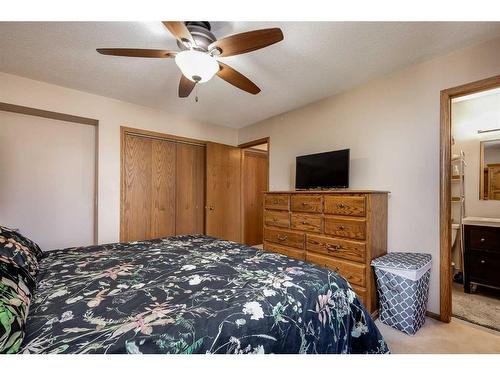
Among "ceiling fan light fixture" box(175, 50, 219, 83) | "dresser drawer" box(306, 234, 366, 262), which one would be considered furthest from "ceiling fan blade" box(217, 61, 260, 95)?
"dresser drawer" box(306, 234, 366, 262)

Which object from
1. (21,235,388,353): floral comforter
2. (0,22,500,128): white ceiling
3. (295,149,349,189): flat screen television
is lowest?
(21,235,388,353): floral comforter

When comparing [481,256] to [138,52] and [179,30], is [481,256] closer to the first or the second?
[179,30]

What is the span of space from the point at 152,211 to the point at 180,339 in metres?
2.87

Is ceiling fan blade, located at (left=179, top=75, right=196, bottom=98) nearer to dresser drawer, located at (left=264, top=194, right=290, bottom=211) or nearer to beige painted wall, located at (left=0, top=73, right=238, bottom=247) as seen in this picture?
beige painted wall, located at (left=0, top=73, right=238, bottom=247)

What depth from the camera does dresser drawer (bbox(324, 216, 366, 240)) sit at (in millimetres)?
2020

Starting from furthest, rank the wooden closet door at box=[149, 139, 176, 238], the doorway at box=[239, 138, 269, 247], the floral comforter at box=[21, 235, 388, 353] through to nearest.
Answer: the doorway at box=[239, 138, 269, 247] < the wooden closet door at box=[149, 139, 176, 238] < the floral comforter at box=[21, 235, 388, 353]

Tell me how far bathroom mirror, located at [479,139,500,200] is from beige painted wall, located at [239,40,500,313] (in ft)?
5.23

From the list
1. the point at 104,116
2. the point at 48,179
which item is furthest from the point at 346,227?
the point at 48,179

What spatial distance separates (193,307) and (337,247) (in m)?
1.70

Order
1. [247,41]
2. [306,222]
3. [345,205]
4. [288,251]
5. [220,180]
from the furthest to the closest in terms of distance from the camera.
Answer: [220,180], [288,251], [306,222], [345,205], [247,41]

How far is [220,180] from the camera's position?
3920 mm

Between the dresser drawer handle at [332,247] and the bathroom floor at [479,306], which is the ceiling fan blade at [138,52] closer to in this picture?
the dresser drawer handle at [332,247]
